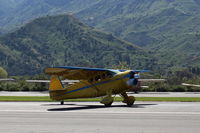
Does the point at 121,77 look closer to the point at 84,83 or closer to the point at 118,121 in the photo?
the point at 84,83

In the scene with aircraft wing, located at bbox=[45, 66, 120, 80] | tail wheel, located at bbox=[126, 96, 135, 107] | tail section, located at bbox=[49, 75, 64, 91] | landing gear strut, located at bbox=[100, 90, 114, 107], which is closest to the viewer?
aircraft wing, located at bbox=[45, 66, 120, 80]

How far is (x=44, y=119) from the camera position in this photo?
59.4 feet

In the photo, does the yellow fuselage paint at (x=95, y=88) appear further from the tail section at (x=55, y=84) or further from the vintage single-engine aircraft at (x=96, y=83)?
the tail section at (x=55, y=84)

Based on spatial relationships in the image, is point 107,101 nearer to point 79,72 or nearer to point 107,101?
point 107,101

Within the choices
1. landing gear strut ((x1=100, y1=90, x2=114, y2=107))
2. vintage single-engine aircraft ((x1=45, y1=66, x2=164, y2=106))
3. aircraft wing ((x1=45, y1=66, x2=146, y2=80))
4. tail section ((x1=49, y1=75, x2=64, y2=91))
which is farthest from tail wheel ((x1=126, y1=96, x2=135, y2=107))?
tail section ((x1=49, y1=75, x2=64, y2=91))

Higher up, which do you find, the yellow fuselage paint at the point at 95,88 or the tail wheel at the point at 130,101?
the yellow fuselage paint at the point at 95,88

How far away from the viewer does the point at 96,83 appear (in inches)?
1094

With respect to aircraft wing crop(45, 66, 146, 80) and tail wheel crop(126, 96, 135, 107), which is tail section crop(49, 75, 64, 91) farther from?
tail wheel crop(126, 96, 135, 107)

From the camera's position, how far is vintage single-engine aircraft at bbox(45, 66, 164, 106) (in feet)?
88.1

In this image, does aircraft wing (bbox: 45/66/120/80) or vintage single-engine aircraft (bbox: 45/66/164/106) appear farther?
vintage single-engine aircraft (bbox: 45/66/164/106)

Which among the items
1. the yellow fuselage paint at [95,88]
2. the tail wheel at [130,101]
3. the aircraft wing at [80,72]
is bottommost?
the tail wheel at [130,101]

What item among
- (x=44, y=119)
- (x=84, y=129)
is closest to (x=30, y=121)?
(x=44, y=119)

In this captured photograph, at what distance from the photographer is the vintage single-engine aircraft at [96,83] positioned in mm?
26844

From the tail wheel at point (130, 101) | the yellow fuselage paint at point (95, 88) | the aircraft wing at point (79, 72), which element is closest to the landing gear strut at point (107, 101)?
the yellow fuselage paint at point (95, 88)
